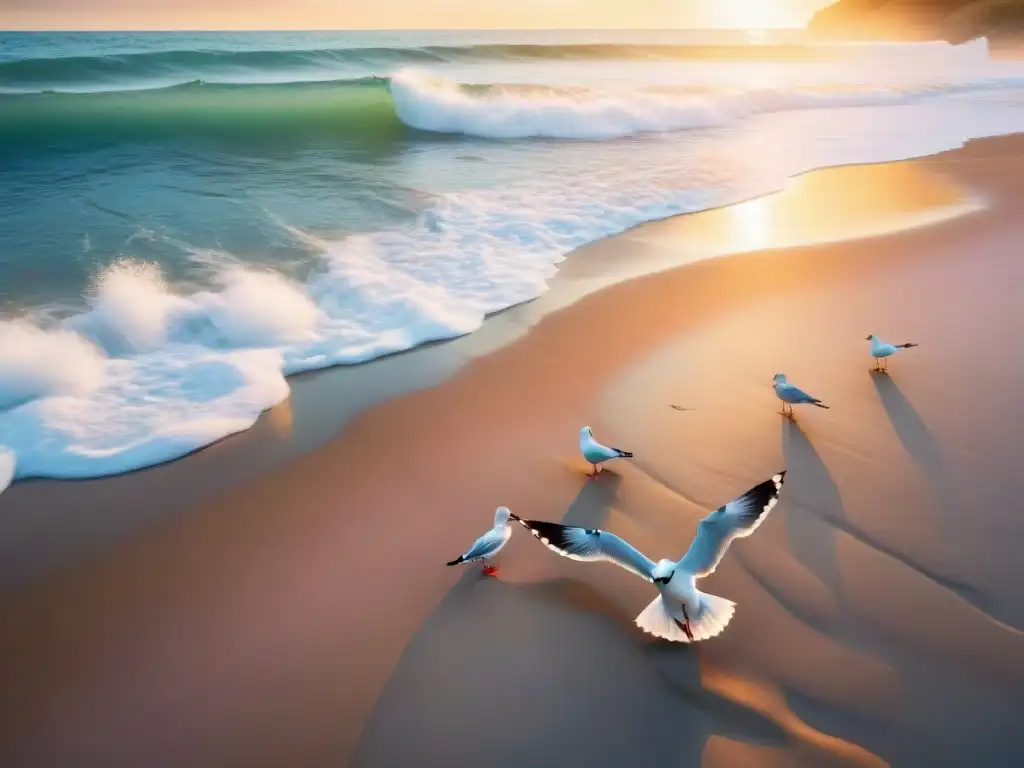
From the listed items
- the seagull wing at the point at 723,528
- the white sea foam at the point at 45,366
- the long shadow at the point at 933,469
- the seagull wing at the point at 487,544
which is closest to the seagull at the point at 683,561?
the seagull wing at the point at 723,528

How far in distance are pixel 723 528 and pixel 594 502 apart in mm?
950

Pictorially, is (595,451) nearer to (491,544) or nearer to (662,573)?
(491,544)

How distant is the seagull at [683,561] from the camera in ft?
9.88

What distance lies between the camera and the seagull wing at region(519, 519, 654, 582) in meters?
Answer: 3.15

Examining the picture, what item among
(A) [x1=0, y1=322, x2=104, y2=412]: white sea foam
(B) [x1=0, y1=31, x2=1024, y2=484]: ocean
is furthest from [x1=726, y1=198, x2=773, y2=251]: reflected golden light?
(A) [x1=0, y1=322, x2=104, y2=412]: white sea foam

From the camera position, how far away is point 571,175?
467 inches

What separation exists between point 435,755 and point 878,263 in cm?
655

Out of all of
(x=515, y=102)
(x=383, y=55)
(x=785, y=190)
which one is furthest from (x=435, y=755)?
(x=383, y=55)

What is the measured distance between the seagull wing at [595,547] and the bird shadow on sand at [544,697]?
12.0 inches

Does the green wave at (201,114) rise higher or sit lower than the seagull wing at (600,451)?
higher

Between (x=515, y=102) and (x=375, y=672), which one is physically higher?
(x=515, y=102)

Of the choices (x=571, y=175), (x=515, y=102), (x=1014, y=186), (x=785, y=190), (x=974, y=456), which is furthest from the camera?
(x=515, y=102)

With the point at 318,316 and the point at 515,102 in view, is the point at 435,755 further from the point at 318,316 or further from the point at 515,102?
the point at 515,102

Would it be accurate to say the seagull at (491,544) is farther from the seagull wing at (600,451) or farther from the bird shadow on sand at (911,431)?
the bird shadow on sand at (911,431)
